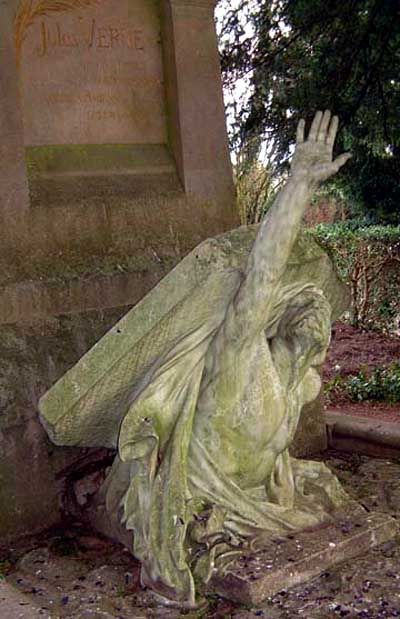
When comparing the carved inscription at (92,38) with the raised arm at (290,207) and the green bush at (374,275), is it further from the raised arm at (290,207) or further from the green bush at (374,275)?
the green bush at (374,275)

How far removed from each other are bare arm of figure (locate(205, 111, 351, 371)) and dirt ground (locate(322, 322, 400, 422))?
3531mm

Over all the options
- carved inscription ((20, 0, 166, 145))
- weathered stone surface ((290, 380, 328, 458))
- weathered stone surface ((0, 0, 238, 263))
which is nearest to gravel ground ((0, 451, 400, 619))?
weathered stone surface ((290, 380, 328, 458))

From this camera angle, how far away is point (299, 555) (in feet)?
10.8

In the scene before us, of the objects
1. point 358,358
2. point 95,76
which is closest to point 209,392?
point 95,76

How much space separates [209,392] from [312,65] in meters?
5.15

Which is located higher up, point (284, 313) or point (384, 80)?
point (384, 80)

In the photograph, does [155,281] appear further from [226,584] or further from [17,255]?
[226,584]

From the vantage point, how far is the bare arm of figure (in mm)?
3154

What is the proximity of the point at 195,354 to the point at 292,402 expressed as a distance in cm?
54

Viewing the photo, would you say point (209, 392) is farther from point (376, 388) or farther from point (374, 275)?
point (374, 275)

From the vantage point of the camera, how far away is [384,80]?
25.3 ft

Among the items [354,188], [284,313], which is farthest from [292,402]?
[354,188]

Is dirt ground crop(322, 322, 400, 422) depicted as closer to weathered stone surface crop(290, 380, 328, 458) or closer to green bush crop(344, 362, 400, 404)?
green bush crop(344, 362, 400, 404)

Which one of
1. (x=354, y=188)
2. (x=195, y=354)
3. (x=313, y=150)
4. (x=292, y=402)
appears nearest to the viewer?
(x=313, y=150)
